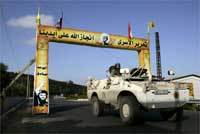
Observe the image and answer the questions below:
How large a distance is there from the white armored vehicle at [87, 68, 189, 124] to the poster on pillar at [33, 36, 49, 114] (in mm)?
3957

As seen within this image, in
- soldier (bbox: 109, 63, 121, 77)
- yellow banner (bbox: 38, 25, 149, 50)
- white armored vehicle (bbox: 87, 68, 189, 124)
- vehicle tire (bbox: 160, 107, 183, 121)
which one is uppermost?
yellow banner (bbox: 38, 25, 149, 50)

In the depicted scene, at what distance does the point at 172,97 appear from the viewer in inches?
436

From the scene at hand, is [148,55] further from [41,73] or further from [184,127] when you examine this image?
[184,127]

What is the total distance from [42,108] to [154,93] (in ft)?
22.5

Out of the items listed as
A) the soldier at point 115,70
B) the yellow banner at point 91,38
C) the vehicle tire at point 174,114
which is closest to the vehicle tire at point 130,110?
the vehicle tire at point 174,114

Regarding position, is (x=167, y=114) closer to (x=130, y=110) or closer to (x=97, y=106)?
(x=130, y=110)

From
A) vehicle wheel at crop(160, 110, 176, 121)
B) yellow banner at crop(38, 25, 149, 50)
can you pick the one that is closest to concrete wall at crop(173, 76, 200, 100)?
yellow banner at crop(38, 25, 149, 50)

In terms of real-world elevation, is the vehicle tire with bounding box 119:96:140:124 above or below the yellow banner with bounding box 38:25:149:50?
below

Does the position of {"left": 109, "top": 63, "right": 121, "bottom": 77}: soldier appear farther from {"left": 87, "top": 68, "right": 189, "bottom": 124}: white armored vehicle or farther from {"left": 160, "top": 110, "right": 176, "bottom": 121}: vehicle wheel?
{"left": 160, "top": 110, "right": 176, "bottom": 121}: vehicle wheel

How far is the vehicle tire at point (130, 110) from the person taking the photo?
10.8 metres

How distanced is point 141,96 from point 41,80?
677 centimetres

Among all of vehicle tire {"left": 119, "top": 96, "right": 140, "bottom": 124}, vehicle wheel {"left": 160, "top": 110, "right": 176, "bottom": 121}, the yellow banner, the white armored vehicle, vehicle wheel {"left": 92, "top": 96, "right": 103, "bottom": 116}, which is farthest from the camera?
the yellow banner

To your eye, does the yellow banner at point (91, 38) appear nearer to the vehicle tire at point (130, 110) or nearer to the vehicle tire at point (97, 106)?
the vehicle tire at point (97, 106)

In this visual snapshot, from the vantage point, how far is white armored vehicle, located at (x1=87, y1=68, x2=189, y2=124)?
10.7m
